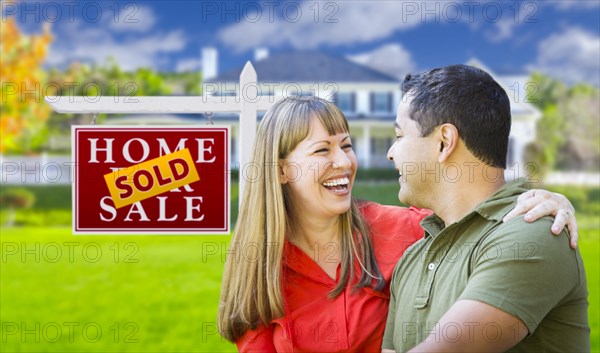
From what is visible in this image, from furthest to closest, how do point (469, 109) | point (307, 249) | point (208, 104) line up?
point (208, 104) → point (307, 249) → point (469, 109)

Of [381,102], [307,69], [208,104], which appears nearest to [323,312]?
[208,104]

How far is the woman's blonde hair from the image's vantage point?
235cm

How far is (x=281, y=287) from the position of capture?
235 centimetres

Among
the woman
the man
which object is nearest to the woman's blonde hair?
the woman

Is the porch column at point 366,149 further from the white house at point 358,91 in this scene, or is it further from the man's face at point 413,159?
the man's face at point 413,159

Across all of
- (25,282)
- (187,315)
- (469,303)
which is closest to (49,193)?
(25,282)

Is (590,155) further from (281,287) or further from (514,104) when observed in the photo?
(281,287)

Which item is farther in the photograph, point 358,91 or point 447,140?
point 358,91

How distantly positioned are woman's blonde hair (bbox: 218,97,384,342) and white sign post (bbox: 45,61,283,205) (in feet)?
1.30

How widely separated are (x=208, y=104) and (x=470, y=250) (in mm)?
1469

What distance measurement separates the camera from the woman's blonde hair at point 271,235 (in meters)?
2.35

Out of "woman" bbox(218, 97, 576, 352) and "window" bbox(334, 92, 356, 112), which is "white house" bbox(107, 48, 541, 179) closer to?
Result: "window" bbox(334, 92, 356, 112)

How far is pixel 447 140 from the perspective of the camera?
1.88 meters

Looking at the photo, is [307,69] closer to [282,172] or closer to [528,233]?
[282,172]
